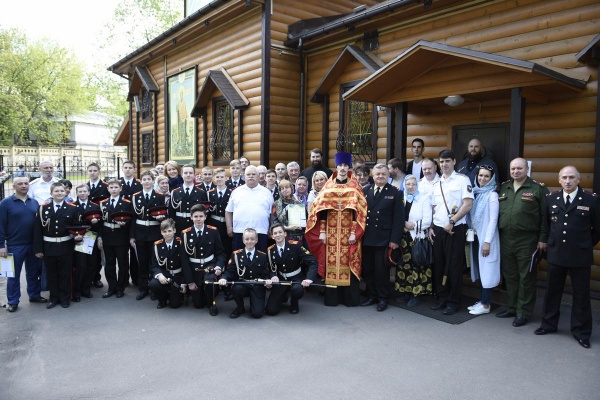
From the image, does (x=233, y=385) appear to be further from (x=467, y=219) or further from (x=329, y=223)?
(x=467, y=219)

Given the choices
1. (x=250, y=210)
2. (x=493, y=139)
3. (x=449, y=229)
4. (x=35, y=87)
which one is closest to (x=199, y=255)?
(x=250, y=210)

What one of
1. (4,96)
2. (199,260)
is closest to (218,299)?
(199,260)

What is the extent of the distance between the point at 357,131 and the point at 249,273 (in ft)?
15.2

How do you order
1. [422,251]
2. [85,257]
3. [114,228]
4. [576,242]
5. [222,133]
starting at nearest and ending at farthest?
[576,242] → [422,251] → [85,257] → [114,228] → [222,133]

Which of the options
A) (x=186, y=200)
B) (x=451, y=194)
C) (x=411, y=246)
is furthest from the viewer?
(x=186, y=200)

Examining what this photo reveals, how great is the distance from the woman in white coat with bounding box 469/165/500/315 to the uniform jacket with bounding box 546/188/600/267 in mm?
Result: 768

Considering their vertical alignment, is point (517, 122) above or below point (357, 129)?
below

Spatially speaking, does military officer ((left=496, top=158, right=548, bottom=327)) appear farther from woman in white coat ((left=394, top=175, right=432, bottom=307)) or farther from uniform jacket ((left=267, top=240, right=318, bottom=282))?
uniform jacket ((left=267, top=240, right=318, bottom=282))

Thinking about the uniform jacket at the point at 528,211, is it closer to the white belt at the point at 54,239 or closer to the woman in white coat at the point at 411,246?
the woman in white coat at the point at 411,246

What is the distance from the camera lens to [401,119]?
23.2 ft

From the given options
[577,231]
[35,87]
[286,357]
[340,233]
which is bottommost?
[286,357]

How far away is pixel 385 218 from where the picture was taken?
232 inches

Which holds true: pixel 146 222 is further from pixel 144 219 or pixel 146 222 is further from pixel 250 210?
pixel 250 210

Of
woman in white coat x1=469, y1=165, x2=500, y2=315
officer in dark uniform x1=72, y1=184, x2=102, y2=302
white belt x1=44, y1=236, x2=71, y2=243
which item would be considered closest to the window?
woman in white coat x1=469, y1=165, x2=500, y2=315
